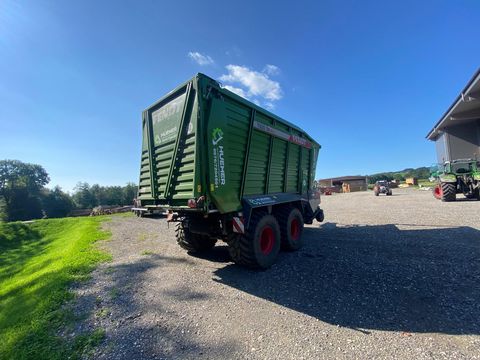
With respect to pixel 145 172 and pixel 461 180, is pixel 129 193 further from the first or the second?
pixel 461 180

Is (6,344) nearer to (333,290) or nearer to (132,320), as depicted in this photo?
(132,320)

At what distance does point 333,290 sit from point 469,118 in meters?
20.1

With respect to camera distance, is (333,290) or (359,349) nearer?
(359,349)

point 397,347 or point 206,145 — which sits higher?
point 206,145

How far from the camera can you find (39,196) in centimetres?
4888

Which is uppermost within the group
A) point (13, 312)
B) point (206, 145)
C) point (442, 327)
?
point (206, 145)

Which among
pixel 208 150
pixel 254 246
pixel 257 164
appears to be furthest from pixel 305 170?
pixel 208 150

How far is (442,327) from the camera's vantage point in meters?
2.79

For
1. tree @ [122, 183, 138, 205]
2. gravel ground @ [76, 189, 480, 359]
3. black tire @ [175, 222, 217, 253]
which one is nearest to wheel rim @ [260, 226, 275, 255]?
gravel ground @ [76, 189, 480, 359]

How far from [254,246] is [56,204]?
182 feet

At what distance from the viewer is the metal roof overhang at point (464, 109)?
12195mm

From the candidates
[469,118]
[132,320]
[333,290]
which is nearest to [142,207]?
[132,320]

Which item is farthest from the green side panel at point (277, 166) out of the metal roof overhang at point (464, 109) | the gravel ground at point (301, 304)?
the metal roof overhang at point (464, 109)

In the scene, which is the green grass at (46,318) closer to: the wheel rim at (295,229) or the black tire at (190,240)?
the black tire at (190,240)
